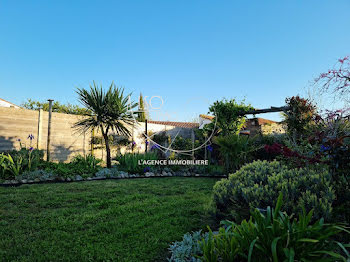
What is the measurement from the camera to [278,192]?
2.02 m

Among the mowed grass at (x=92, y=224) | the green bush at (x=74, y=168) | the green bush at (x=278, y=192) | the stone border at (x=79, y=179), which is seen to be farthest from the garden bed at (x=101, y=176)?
the green bush at (x=278, y=192)

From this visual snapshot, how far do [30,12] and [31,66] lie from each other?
356 cm

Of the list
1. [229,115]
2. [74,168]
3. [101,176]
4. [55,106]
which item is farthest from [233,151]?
[55,106]

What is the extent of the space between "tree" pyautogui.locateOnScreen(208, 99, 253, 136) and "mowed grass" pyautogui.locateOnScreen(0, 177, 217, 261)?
4.69 metres

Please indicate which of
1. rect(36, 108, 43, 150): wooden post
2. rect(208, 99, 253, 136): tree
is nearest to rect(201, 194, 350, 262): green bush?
rect(208, 99, 253, 136): tree

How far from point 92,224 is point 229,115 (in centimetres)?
674

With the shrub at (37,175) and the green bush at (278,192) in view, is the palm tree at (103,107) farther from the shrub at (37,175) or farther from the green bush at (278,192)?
the green bush at (278,192)

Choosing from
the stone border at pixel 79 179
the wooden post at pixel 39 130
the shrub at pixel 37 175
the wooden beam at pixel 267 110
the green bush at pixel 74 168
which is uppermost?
the wooden beam at pixel 267 110

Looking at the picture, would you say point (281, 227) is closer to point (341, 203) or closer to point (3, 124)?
point (341, 203)

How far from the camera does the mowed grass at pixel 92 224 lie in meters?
1.86

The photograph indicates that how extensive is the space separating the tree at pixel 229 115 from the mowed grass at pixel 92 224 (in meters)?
4.69

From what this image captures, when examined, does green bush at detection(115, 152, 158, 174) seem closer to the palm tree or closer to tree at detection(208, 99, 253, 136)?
the palm tree

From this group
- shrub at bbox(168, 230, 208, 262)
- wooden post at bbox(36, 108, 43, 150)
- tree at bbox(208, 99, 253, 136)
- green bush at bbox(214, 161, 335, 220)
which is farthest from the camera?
tree at bbox(208, 99, 253, 136)

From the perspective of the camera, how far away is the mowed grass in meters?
1.86
